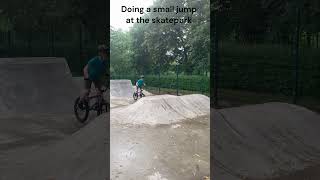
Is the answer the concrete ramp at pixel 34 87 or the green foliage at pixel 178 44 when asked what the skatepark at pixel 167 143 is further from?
the green foliage at pixel 178 44

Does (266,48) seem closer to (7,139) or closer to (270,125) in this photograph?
(270,125)

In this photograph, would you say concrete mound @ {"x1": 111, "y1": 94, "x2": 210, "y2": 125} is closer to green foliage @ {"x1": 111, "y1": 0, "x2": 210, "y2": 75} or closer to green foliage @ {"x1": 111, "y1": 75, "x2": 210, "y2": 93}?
green foliage @ {"x1": 111, "y1": 75, "x2": 210, "y2": 93}

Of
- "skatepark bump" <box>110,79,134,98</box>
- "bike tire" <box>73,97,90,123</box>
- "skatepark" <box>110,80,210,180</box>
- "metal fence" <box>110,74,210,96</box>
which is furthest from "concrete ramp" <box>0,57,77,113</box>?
"skatepark bump" <box>110,79,134,98</box>

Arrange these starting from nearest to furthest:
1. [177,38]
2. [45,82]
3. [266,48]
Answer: [45,82]
[266,48]
[177,38]

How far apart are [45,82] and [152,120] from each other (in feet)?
19.6

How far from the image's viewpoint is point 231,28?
14281mm

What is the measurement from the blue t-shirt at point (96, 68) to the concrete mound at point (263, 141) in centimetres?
292

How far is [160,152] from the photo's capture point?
5742 mm

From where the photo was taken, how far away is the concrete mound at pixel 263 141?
5.76 meters

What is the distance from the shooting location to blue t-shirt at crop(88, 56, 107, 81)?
8.23 metres

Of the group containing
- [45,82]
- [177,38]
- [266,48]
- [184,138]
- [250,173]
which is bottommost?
[250,173]

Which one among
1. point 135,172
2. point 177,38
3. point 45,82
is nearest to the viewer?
point 135,172

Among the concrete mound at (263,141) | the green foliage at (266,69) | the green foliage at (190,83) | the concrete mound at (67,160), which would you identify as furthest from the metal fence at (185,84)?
the concrete mound at (67,160)

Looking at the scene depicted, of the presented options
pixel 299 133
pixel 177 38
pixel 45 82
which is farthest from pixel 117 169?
pixel 177 38
